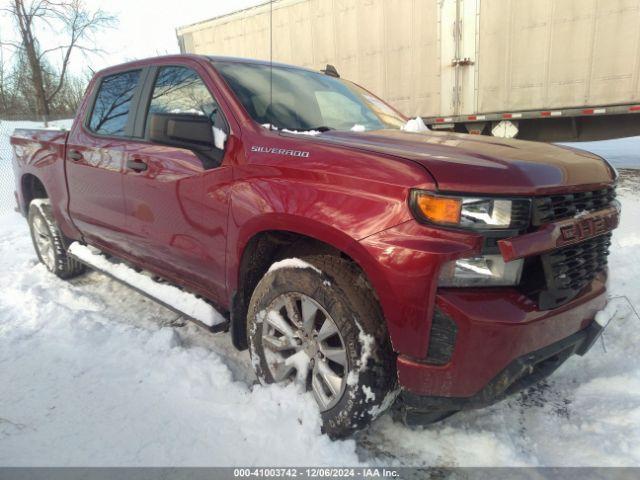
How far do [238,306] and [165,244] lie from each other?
0.72m

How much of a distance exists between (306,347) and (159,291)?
4.52ft

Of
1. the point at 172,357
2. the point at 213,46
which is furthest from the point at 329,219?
the point at 213,46

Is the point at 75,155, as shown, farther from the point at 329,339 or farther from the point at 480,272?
the point at 480,272

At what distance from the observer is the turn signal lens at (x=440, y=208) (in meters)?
1.71

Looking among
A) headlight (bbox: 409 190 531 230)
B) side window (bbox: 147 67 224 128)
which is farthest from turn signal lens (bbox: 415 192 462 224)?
side window (bbox: 147 67 224 128)

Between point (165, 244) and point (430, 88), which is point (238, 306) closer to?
point (165, 244)

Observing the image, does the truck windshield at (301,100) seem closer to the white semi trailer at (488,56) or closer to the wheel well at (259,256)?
the wheel well at (259,256)

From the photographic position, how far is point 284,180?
6.99 feet

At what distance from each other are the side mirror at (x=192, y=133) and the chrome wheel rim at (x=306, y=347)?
88cm

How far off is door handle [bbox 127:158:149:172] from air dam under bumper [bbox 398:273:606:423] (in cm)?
204

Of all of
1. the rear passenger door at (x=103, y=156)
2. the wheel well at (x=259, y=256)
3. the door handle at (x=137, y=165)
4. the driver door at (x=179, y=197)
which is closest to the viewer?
the wheel well at (x=259, y=256)

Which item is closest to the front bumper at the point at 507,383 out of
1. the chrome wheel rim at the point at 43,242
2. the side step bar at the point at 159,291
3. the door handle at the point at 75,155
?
the side step bar at the point at 159,291

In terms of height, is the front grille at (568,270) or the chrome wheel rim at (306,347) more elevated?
the front grille at (568,270)

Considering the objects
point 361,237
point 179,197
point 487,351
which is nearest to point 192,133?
point 179,197
